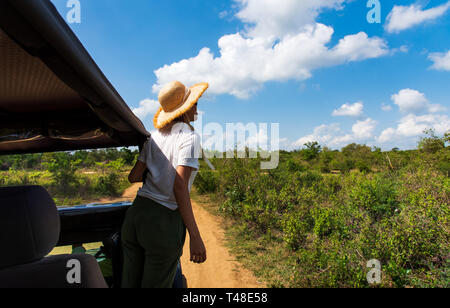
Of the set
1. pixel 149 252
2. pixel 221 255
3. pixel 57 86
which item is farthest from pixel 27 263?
pixel 221 255

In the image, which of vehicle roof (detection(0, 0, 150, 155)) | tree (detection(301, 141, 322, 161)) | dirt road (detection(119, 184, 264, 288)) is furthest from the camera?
tree (detection(301, 141, 322, 161))

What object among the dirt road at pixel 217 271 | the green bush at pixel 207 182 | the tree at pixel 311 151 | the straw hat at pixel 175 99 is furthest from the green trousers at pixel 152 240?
the tree at pixel 311 151

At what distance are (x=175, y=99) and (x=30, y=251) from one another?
1.08 metres

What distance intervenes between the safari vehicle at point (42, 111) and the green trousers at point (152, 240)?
0.26m

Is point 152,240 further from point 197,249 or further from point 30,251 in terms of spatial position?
point 30,251

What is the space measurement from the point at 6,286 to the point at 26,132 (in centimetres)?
164

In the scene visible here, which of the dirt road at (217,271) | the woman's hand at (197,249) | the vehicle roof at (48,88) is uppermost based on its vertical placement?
the vehicle roof at (48,88)

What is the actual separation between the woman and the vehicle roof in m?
0.28

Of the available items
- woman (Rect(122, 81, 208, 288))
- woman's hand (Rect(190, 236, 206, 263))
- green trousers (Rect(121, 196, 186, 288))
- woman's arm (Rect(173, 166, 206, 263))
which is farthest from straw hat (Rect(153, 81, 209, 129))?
woman's hand (Rect(190, 236, 206, 263))

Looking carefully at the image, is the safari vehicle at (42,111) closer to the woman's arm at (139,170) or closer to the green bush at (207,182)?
the woman's arm at (139,170)

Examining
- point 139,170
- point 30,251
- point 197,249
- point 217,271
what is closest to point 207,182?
point 217,271

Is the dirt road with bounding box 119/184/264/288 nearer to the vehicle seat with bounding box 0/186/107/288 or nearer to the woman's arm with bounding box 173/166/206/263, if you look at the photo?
the woman's arm with bounding box 173/166/206/263

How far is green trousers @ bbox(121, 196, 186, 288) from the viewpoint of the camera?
55.6 inches

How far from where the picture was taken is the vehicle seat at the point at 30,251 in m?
1.08
